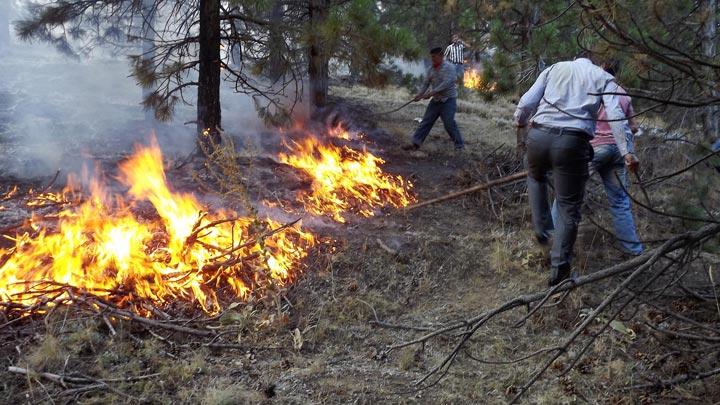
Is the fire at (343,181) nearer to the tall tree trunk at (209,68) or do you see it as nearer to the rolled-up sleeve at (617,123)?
the tall tree trunk at (209,68)

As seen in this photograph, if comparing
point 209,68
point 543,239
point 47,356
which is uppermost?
point 209,68

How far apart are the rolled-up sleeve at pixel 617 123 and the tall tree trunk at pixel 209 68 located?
15.7 feet

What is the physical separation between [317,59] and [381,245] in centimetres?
334

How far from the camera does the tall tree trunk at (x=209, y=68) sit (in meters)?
7.27

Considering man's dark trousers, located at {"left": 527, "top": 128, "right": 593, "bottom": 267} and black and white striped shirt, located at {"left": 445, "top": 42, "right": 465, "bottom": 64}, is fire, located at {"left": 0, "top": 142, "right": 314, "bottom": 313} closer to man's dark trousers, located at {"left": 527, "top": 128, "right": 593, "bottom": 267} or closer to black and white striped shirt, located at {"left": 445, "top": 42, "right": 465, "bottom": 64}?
man's dark trousers, located at {"left": 527, "top": 128, "right": 593, "bottom": 267}

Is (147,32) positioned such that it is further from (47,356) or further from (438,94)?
(47,356)

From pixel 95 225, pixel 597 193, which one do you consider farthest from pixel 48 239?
pixel 597 193

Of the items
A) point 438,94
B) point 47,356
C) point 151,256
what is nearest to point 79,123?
point 151,256

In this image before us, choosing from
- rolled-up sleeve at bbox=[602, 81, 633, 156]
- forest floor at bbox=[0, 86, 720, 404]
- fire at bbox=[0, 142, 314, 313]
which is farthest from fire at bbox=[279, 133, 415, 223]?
rolled-up sleeve at bbox=[602, 81, 633, 156]

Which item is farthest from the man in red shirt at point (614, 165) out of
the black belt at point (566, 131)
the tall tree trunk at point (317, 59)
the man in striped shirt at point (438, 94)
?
the man in striped shirt at point (438, 94)

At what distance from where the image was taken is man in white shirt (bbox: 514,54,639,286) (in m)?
4.50

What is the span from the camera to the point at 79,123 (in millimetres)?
10320

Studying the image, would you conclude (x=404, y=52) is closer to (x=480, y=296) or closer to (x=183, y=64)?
(x=183, y=64)

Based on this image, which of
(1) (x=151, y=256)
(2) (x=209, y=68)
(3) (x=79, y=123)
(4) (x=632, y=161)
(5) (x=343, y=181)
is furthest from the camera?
(3) (x=79, y=123)
